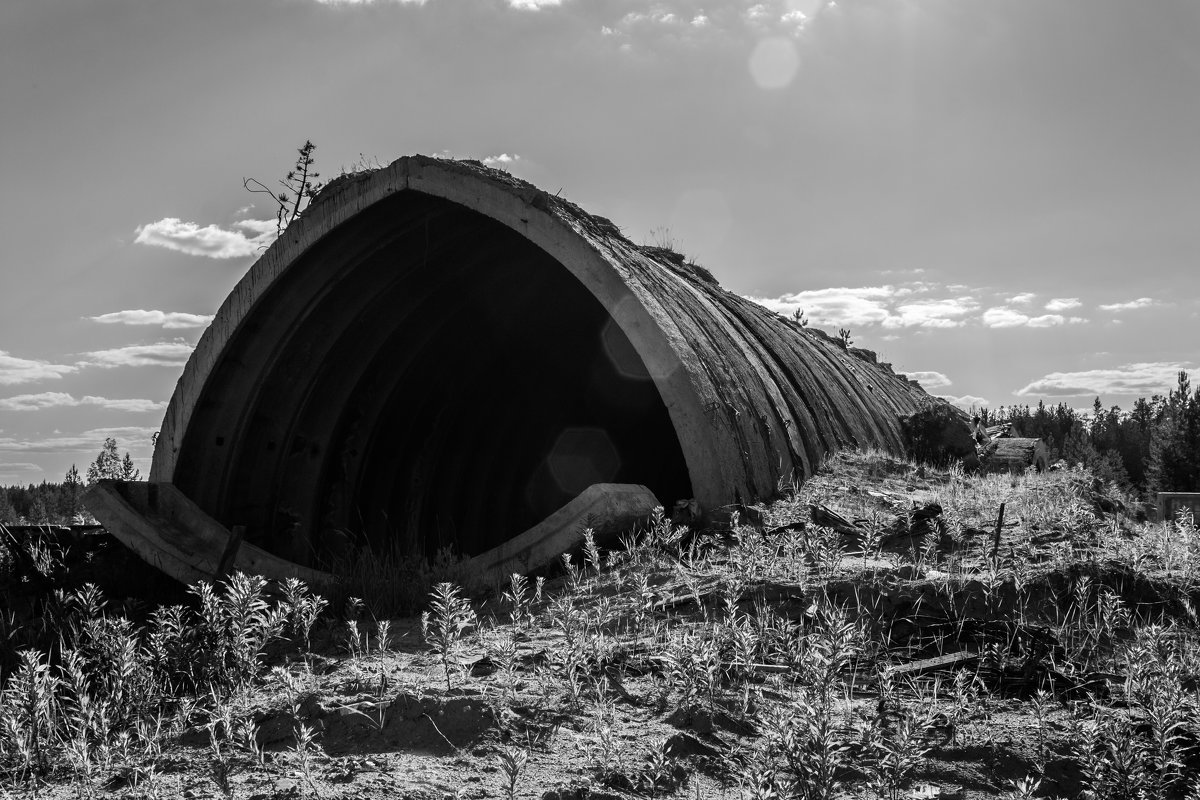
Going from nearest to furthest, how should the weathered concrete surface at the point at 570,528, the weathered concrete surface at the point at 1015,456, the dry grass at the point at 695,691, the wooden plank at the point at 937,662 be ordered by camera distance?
the dry grass at the point at 695,691 < the wooden plank at the point at 937,662 < the weathered concrete surface at the point at 570,528 < the weathered concrete surface at the point at 1015,456

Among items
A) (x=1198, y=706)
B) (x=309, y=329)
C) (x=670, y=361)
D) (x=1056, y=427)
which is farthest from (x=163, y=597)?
(x=1056, y=427)

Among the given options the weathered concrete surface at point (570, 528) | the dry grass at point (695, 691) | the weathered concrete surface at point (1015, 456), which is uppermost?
the weathered concrete surface at point (1015, 456)

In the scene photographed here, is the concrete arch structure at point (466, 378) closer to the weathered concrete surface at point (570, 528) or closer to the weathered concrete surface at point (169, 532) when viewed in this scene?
the weathered concrete surface at point (169, 532)

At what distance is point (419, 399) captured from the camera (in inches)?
399

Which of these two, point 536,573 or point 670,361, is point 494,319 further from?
point 536,573

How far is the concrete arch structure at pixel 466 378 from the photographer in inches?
270

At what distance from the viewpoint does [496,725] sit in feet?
9.93

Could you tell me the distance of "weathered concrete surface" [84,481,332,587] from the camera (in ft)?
23.0

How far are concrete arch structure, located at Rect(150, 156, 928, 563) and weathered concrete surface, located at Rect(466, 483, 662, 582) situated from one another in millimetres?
607

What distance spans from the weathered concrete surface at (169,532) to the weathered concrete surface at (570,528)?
181cm

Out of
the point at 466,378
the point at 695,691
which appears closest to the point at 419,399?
the point at 466,378

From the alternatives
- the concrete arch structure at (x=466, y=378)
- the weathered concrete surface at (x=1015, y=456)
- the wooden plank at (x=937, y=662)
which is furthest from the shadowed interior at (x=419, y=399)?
the wooden plank at (x=937, y=662)

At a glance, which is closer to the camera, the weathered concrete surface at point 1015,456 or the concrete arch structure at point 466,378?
the concrete arch structure at point 466,378

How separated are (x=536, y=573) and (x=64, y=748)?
3.05m
